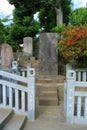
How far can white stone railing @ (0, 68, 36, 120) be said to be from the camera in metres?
6.20

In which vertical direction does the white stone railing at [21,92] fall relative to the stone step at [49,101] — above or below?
above

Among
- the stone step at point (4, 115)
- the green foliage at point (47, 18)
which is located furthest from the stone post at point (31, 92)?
the green foliage at point (47, 18)

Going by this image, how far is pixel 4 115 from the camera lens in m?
5.80

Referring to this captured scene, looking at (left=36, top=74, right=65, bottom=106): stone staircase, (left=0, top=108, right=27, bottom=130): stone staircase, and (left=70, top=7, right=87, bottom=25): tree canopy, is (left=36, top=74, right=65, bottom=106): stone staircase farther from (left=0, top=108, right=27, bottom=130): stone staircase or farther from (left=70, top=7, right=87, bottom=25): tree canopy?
(left=70, top=7, right=87, bottom=25): tree canopy

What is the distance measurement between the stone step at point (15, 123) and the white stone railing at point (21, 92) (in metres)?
0.24

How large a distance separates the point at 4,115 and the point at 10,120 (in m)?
0.17

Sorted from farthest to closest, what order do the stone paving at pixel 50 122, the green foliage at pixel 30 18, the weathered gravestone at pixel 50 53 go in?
the green foliage at pixel 30 18
the weathered gravestone at pixel 50 53
the stone paving at pixel 50 122

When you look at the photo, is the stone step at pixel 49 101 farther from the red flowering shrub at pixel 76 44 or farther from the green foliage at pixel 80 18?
the green foliage at pixel 80 18

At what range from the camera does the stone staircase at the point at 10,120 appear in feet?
17.5

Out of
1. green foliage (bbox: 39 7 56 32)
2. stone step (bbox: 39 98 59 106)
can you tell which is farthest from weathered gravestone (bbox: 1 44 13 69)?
green foliage (bbox: 39 7 56 32)

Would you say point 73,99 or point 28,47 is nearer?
point 73,99

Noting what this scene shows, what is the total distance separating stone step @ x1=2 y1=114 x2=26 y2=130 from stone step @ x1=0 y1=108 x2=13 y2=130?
0.08 m

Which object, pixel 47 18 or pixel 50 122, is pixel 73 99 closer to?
pixel 50 122

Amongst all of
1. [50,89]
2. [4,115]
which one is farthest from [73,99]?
[50,89]
